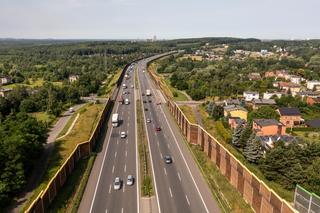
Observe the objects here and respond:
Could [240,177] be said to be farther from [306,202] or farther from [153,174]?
Answer: [306,202]

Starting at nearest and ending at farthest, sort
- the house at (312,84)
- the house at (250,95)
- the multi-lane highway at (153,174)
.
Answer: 1. the multi-lane highway at (153,174)
2. the house at (250,95)
3. the house at (312,84)

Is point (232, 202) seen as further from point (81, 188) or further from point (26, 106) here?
point (26, 106)

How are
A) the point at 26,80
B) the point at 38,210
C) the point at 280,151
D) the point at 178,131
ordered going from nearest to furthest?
the point at 38,210
the point at 280,151
the point at 178,131
the point at 26,80

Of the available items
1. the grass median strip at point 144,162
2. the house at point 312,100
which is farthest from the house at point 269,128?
the house at point 312,100

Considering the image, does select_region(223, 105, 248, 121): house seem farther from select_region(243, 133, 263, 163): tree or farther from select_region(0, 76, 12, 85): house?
select_region(0, 76, 12, 85): house

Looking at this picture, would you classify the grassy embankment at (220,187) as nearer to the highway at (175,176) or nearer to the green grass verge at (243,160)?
the highway at (175,176)

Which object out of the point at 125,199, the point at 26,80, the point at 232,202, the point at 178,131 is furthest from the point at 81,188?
the point at 26,80

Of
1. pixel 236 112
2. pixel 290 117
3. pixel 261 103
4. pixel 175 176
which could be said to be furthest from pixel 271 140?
Answer: pixel 261 103
